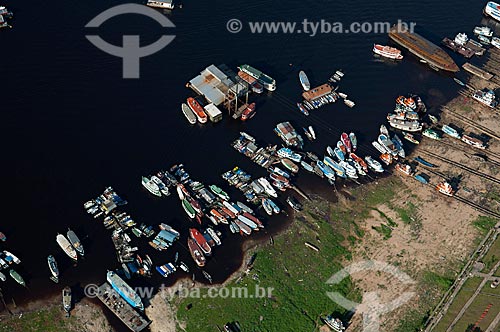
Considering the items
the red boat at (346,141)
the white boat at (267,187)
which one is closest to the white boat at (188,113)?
the white boat at (267,187)

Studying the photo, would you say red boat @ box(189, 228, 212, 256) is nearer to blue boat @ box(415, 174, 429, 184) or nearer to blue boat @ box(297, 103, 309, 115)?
blue boat @ box(297, 103, 309, 115)

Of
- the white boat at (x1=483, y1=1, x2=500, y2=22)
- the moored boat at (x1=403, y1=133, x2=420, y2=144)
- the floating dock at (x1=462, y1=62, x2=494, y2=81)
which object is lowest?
the moored boat at (x1=403, y1=133, x2=420, y2=144)

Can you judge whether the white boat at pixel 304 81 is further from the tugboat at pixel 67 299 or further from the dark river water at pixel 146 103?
the tugboat at pixel 67 299

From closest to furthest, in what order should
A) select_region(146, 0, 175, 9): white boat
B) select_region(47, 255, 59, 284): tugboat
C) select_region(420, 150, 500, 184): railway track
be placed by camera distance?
Answer: select_region(47, 255, 59, 284): tugboat < select_region(420, 150, 500, 184): railway track < select_region(146, 0, 175, 9): white boat

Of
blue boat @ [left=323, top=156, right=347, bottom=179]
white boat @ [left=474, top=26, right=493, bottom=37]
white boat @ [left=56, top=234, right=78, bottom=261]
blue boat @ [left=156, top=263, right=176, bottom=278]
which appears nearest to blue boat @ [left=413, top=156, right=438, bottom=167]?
blue boat @ [left=323, top=156, right=347, bottom=179]

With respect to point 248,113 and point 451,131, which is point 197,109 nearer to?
point 248,113

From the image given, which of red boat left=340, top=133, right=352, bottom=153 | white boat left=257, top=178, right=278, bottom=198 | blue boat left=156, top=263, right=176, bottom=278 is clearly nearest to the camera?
blue boat left=156, top=263, right=176, bottom=278

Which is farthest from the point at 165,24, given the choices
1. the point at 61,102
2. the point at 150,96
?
the point at 61,102

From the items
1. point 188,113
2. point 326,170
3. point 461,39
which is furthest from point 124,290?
point 461,39

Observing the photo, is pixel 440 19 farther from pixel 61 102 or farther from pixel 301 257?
pixel 61 102
